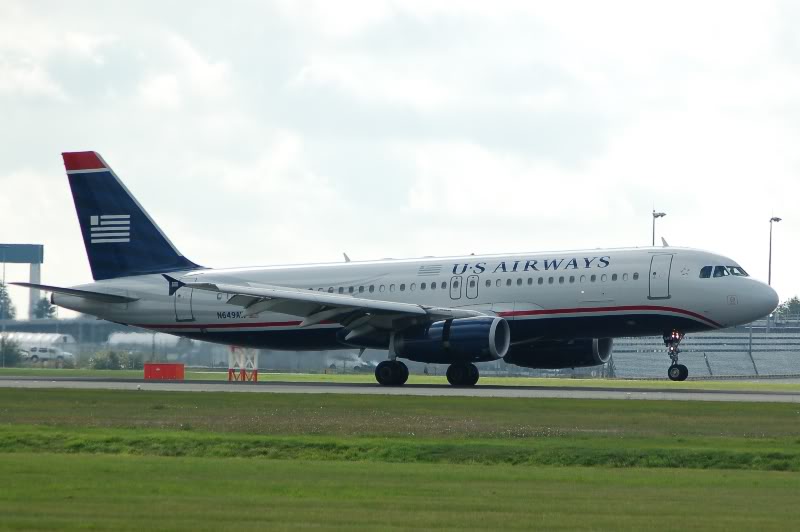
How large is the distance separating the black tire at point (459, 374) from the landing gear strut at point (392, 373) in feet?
5.74

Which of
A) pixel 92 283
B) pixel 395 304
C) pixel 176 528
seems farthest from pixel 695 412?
pixel 92 283

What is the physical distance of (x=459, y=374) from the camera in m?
45.0

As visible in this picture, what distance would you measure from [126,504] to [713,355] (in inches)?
3322

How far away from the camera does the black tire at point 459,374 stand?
44.9 metres

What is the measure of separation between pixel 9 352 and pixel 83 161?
1940cm

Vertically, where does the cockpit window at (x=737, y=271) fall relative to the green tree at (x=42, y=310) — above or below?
above

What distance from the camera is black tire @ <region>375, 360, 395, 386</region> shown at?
44500mm

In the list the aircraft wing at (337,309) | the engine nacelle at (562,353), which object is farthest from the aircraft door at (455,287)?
the engine nacelle at (562,353)

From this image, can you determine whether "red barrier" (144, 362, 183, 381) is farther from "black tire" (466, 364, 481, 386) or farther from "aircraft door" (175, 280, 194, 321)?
"black tire" (466, 364, 481, 386)

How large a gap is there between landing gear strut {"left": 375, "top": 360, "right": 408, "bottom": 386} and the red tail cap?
623 inches

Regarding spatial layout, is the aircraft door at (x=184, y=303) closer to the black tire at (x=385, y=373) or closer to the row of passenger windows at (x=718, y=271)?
the black tire at (x=385, y=373)

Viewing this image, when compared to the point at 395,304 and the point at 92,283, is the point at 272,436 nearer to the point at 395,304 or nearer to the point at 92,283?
the point at 395,304

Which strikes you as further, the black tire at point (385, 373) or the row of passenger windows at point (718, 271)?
the black tire at point (385, 373)

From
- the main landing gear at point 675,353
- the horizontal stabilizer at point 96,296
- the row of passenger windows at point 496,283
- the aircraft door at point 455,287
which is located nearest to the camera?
the row of passenger windows at point 496,283
